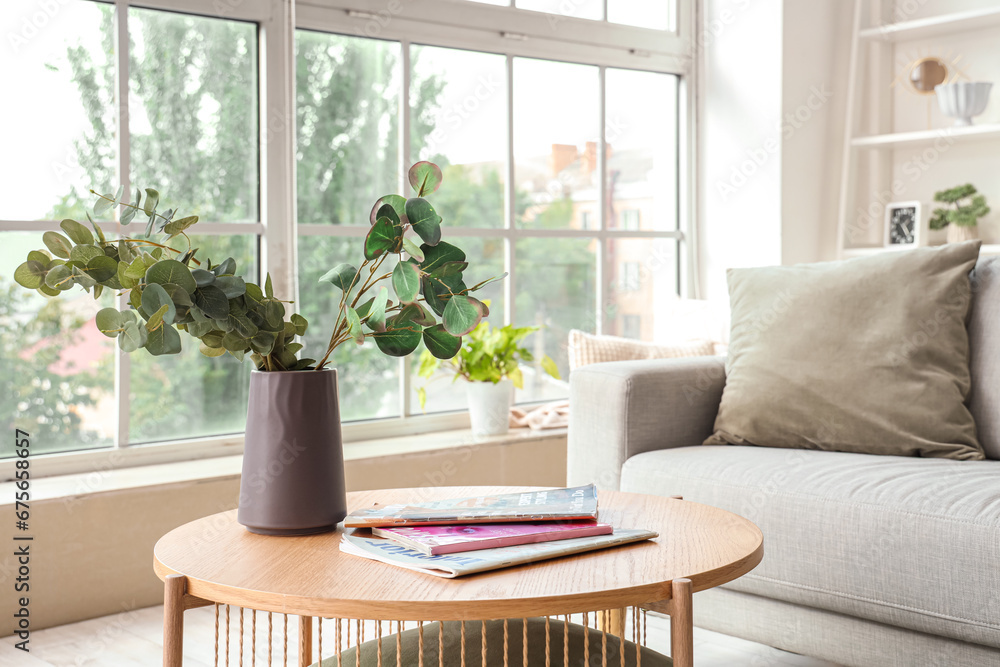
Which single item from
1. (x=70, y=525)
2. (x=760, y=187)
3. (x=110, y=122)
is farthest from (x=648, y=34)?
(x=70, y=525)

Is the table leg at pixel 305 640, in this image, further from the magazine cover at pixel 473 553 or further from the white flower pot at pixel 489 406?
the white flower pot at pixel 489 406

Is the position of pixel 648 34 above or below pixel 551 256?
above

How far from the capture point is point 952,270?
2090 mm

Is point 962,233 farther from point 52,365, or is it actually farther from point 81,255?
point 81,255

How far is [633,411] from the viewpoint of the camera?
84.1 inches

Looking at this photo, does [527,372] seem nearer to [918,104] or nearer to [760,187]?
[760,187]

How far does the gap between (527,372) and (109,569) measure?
1.61 m

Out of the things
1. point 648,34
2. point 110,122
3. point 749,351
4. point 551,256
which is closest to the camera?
point 749,351

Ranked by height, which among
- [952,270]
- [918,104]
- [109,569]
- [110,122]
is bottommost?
[109,569]

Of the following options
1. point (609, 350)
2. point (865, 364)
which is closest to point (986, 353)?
point (865, 364)

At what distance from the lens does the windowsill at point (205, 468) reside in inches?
Result: 89.7

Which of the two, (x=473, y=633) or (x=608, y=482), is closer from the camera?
(x=473, y=633)

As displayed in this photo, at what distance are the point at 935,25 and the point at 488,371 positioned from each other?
2.11 metres

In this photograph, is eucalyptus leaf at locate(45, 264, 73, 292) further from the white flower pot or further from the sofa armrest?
the white flower pot
